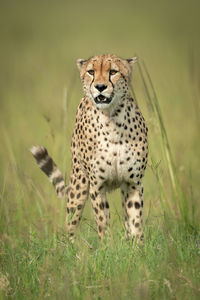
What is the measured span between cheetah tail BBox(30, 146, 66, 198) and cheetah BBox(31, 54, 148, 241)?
0.25 metres

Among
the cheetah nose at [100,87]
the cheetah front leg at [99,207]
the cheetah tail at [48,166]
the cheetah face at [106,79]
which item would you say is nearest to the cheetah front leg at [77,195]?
the cheetah tail at [48,166]

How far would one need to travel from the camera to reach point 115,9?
23766 millimetres

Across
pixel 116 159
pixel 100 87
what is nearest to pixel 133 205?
pixel 116 159

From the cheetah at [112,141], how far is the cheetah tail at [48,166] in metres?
0.25

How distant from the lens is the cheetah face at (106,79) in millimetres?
3572

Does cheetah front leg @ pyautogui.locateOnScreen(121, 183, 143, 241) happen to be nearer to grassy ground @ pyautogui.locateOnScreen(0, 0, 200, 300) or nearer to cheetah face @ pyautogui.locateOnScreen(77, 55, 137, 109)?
grassy ground @ pyautogui.locateOnScreen(0, 0, 200, 300)

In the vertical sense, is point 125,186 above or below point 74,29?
below

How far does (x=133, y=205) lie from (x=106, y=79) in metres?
0.82

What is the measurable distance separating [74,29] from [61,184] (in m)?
13.8

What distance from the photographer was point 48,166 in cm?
421

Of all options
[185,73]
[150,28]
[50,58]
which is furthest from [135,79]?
[150,28]

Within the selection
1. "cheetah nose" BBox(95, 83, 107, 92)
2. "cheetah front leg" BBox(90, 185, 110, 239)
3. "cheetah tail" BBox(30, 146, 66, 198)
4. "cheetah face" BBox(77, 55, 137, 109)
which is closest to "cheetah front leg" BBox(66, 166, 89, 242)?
"cheetah tail" BBox(30, 146, 66, 198)

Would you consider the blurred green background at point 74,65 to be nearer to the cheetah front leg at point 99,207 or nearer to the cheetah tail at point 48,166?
the cheetah tail at point 48,166

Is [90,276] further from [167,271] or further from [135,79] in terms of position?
[135,79]
